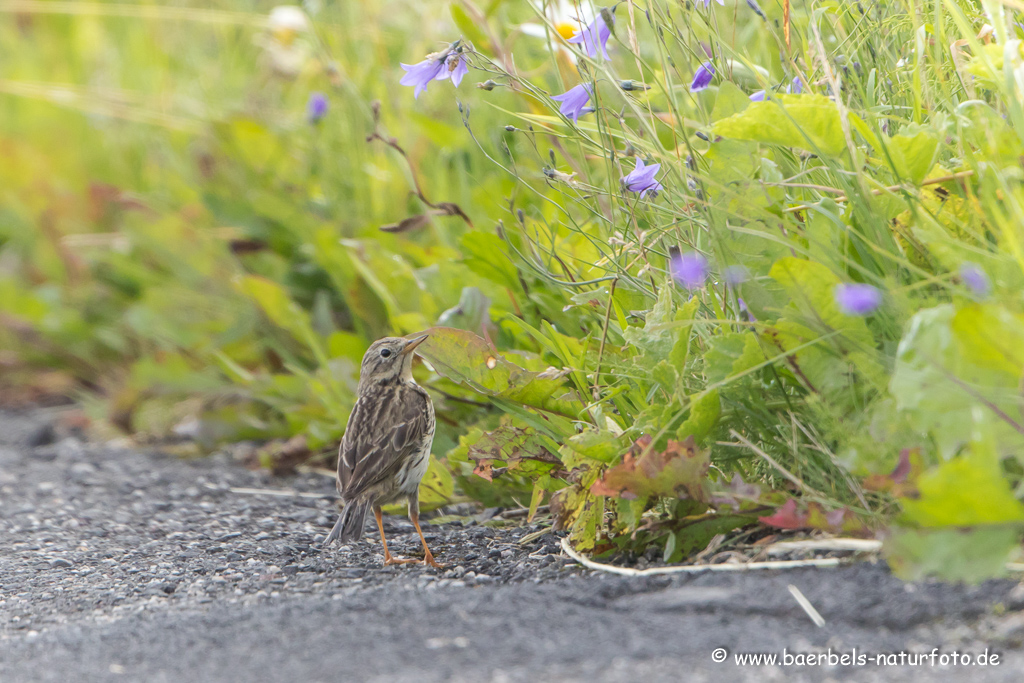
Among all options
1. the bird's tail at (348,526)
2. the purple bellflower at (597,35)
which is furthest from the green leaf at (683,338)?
the bird's tail at (348,526)

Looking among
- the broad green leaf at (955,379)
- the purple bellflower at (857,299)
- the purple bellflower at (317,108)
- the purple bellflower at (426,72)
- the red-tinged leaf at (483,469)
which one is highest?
the purple bellflower at (317,108)

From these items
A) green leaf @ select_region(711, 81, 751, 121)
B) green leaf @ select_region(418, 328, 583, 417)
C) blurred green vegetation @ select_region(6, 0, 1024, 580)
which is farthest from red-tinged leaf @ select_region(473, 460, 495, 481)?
green leaf @ select_region(711, 81, 751, 121)

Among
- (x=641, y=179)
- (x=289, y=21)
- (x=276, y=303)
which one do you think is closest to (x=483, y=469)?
(x=641, y=179)

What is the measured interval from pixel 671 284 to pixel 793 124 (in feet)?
1.77

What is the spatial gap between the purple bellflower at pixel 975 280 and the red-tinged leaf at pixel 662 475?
666 mm

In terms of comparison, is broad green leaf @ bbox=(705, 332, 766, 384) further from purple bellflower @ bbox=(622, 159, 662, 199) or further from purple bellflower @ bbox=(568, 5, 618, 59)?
purple bellflower @ bbox=(568, 5, 618, 59)

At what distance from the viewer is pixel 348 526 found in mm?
2930

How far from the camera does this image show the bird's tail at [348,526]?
292 cm

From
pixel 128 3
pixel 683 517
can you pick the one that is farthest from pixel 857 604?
pixel 128 3

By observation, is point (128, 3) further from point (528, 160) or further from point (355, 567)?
point (355, 567)

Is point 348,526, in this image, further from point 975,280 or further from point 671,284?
point 975,280

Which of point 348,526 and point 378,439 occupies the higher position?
point 378,439

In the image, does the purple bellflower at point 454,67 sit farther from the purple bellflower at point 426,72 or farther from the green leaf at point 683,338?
the green leaf at point 683,338

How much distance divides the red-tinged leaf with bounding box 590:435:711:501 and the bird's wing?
89 centimetres
